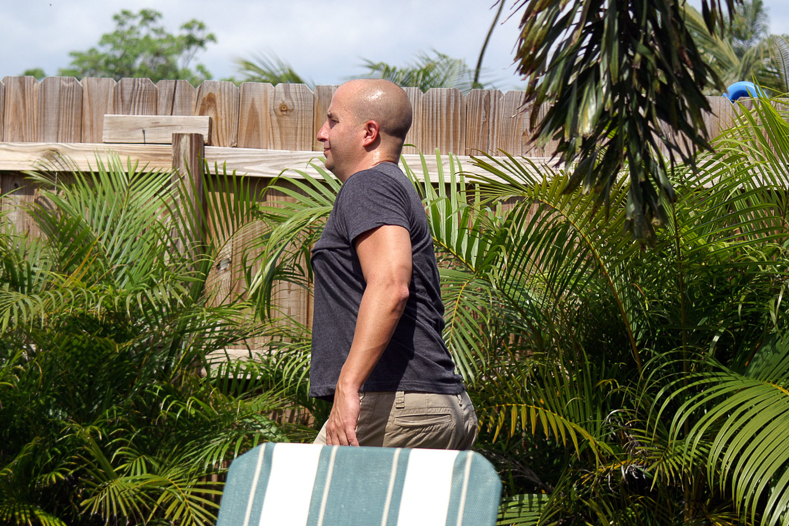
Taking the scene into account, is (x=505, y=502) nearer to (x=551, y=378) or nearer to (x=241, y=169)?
(x=551, y=378)

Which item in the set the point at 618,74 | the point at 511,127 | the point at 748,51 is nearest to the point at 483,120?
the point at 511,127

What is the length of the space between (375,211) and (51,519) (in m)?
1.79

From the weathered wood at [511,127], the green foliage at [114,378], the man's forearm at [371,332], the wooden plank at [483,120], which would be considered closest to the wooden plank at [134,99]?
the green foliage at [114,378]

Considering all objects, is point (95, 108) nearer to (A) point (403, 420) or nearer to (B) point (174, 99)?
(B) point (174, 99)

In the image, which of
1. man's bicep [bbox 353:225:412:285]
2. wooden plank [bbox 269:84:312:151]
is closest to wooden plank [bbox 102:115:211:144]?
wooden plank [bbox 269:84:312:151]

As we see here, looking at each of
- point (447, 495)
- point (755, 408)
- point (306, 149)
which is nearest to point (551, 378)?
point (755, 408)

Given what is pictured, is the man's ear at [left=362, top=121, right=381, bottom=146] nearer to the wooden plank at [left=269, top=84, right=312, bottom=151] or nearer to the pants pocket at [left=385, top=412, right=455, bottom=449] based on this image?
the pants pocket at [left=385, top=412, right=455, bottom=449]

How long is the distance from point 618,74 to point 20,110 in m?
3.21

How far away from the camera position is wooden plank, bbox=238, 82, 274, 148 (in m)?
3.77

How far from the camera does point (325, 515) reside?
1396mm

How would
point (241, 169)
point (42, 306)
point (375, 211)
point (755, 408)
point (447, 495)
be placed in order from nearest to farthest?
point (447, 495)
point (375, 211)
point (755, 408)
point (42, 306)
point (241, 169)

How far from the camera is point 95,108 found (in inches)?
149

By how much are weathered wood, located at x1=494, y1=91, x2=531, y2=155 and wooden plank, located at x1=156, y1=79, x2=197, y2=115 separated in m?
1.61

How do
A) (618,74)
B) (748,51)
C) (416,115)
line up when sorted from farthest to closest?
(748,51) < (416,115) < (618,74)
